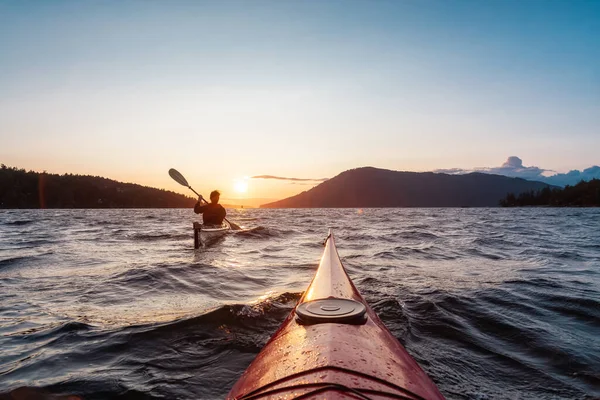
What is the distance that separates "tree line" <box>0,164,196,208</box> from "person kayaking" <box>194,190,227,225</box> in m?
109

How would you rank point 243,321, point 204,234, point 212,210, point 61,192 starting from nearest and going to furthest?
point 243,321, point 204,234, point 212,210, point 61,192

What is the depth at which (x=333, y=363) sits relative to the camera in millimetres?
1718

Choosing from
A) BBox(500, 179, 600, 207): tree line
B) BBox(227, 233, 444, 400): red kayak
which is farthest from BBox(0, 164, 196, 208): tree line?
BBox(500, 179, 600, 207): tree line

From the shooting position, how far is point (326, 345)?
1.93 meters

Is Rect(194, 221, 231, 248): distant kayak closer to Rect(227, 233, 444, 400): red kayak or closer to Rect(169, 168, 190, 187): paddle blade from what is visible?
Rect(169, 168, 190, 187): paddle blade

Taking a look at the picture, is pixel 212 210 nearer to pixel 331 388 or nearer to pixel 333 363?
pixel 333 363

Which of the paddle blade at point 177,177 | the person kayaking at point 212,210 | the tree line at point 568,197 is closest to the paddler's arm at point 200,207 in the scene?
the person kayaking at point 212,210

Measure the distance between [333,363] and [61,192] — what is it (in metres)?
130

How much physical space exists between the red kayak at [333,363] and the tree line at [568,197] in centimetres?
14107

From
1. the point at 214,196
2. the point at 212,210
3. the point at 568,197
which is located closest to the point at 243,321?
the point at 214,196

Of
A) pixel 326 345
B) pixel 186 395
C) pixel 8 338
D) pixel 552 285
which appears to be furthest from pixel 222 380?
pixel 552 285

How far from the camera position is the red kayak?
1538mm

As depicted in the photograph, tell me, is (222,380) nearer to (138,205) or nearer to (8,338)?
(8,338)

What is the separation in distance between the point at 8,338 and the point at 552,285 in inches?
373
